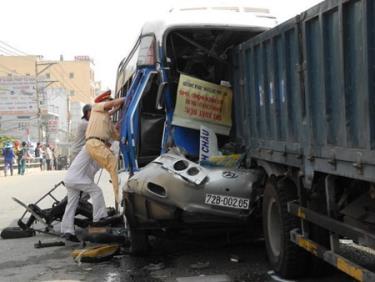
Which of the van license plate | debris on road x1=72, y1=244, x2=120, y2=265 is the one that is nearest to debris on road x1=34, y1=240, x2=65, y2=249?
debris on road x1=72, y1=244, x2=120, y2=265

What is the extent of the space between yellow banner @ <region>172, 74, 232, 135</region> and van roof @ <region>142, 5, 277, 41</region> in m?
0.63

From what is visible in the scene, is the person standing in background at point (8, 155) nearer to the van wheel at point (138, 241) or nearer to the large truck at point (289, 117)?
the large truck at point (289, 117)

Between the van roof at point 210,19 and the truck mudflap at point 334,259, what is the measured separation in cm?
271

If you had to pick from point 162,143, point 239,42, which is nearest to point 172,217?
point 162,143

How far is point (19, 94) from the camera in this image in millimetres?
52844

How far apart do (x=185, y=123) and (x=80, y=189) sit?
7.78ft

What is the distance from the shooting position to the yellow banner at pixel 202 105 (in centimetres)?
702

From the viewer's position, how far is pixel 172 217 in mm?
6367

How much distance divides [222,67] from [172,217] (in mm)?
2049

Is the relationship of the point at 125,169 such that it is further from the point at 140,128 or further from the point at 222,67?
the point at 222,67

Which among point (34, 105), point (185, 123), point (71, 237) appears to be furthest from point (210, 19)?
point (34, 105)

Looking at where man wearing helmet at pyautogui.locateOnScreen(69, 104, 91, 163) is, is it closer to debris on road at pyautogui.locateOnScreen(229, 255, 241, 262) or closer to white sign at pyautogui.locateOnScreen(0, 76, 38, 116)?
debris on road at pyautogui.locateOnScreen(229, 255, 241, 262)

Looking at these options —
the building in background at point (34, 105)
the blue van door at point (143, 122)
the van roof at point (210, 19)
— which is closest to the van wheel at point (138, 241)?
the blue van door at point (143, 122)

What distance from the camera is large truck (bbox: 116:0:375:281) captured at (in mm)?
4051
